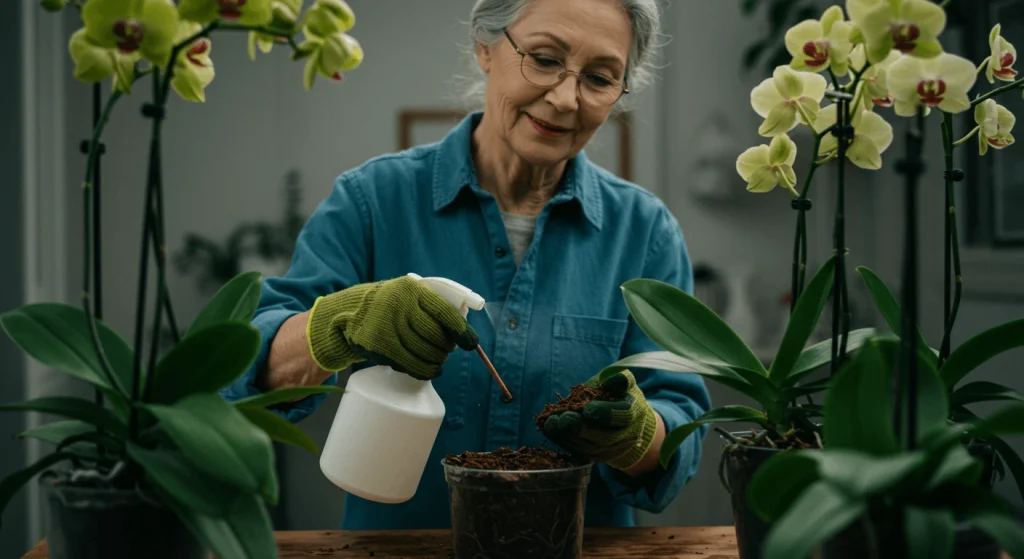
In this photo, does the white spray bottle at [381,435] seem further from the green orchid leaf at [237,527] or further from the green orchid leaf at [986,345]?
the green orchid leaf at [986,345]

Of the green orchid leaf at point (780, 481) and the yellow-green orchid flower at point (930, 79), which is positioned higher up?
the yellow-green orchid flower at point (930, 79)

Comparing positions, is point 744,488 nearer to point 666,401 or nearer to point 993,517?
point 993,517

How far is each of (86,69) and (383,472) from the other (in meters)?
0.50

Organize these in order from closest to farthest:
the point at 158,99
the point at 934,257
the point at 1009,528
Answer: the point at 1009,528
the point at 158,99
the point at 934,257

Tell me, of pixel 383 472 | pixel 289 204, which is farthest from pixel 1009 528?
pixel 289 204

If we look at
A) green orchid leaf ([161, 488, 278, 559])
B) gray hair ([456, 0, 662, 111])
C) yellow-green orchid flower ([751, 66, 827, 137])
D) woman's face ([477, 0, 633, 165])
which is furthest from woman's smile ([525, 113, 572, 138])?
green orchid leaf ([161, 488, 278, 559])

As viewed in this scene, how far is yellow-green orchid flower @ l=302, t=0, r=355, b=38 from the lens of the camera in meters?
0.71

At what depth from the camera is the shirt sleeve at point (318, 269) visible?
1.31m

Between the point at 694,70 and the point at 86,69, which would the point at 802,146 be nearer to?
the point at 694,70

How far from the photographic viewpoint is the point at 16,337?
2.34 ft

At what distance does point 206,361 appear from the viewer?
73cm

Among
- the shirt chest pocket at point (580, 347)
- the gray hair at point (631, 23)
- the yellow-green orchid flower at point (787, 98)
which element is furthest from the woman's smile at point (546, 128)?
the yellow-green orchid flower at point (787, 98)

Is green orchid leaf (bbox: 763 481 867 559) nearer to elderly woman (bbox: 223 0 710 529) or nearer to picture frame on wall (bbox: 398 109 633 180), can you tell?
elderly woman (bbox: 223 0 710 529)

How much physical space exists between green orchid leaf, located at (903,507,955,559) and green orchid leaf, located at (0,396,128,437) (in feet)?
1.89
